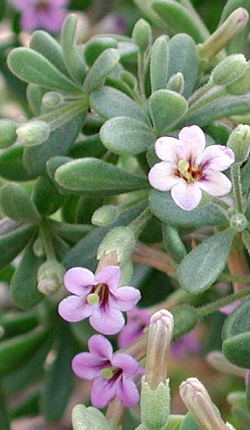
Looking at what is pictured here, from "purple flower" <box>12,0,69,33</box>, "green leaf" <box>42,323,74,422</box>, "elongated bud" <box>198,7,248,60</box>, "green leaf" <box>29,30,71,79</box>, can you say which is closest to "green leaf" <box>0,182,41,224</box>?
"green leaf" <box>29,30,71,79</box>

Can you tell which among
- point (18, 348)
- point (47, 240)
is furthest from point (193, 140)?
point (18, 348)

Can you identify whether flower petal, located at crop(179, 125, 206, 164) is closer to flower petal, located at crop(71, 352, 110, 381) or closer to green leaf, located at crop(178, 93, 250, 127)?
green leaf, located at crop(178, 93, 250, 127)

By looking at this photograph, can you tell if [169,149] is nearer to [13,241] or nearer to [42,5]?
[13,241]

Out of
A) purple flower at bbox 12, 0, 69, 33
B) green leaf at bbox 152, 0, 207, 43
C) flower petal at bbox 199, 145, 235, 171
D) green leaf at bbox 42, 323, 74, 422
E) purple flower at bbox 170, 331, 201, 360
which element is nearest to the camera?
flower petal at bbox 199, 145, 235, 171

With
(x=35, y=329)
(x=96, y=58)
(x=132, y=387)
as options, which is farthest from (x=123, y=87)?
(x=35, y=329)

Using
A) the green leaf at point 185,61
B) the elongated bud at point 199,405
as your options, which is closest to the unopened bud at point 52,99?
the green leaf at point 185,61

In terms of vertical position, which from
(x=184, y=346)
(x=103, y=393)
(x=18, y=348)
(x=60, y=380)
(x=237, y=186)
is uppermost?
(x=237, y=186)
